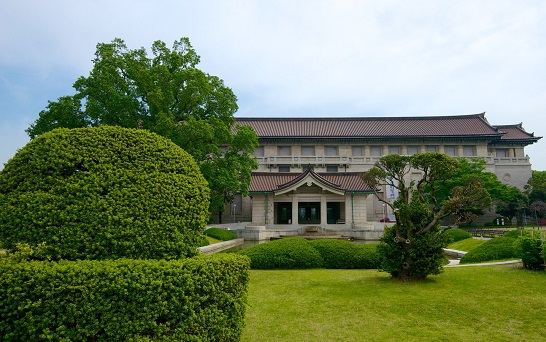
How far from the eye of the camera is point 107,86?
2166cm

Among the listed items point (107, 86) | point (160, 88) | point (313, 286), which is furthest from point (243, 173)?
point (313, 286)

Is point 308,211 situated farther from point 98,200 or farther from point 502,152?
point 98,200

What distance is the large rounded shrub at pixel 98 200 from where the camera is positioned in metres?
4.25

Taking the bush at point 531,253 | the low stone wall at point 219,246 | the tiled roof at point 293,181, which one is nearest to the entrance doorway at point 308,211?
the tiled roof at point 293,181

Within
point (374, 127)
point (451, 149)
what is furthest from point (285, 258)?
point (451, 149)

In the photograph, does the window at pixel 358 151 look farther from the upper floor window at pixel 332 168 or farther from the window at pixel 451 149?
the window at pixel 451 149

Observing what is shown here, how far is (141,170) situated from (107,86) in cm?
1951

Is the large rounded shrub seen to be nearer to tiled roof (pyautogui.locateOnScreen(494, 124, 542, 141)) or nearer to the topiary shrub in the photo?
the topiary shrub

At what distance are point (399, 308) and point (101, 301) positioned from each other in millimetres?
5781

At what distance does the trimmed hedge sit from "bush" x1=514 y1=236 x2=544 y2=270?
11.3m

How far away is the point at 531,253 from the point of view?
436 inches

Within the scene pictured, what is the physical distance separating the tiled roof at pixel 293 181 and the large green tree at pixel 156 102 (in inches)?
357

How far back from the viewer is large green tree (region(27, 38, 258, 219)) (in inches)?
854

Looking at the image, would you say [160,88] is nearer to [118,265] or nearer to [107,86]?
[107,86]
